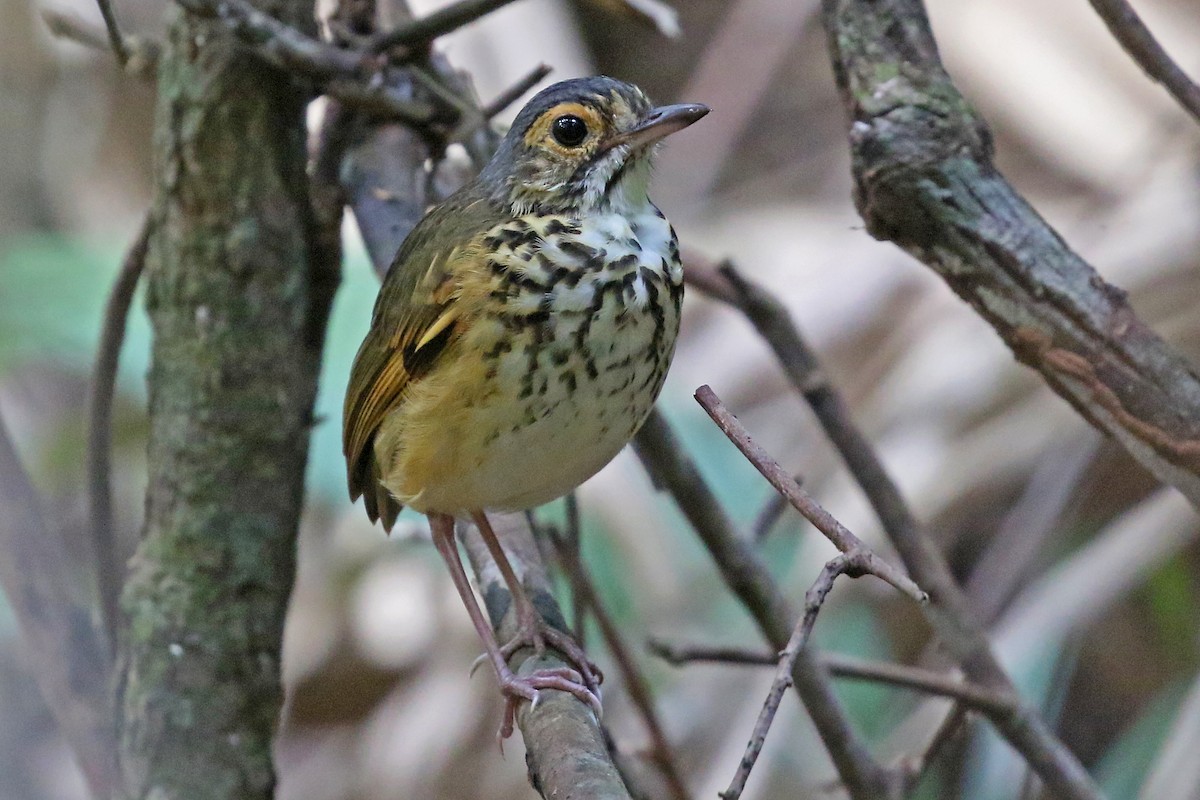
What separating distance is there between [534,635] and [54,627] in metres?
0.93

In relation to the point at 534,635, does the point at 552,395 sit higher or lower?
higher

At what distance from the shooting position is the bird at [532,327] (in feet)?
7.09

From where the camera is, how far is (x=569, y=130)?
7.82 feet

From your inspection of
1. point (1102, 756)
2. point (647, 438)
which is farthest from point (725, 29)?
point (647, 438)

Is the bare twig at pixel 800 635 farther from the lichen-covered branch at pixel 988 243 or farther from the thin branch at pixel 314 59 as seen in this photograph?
the thin branch at pixel 314 59

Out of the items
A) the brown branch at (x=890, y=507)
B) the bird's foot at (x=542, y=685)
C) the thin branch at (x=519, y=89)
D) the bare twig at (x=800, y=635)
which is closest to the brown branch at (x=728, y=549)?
the brown branch at (x=890, y=507)

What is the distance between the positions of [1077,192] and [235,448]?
333 cm

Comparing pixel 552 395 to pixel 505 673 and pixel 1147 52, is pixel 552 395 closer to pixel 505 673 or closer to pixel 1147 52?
pixel 505 673

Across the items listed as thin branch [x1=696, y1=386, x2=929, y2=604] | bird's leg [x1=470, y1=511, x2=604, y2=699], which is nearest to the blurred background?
bird's leg [x1=470, y1=511, x2=604, y2=699]

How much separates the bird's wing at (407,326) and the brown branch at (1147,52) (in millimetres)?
989

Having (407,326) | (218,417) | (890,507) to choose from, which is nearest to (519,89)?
(407,326)

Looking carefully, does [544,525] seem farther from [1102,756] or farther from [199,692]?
[1102,756]

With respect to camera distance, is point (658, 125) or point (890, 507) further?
point (890, 507)

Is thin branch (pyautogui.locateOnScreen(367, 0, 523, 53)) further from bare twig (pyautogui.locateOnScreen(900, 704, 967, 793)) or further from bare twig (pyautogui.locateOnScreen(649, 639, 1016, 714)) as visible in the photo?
bare twig (pyautogui.locateOnScreen(900, 704, 967, 793))
